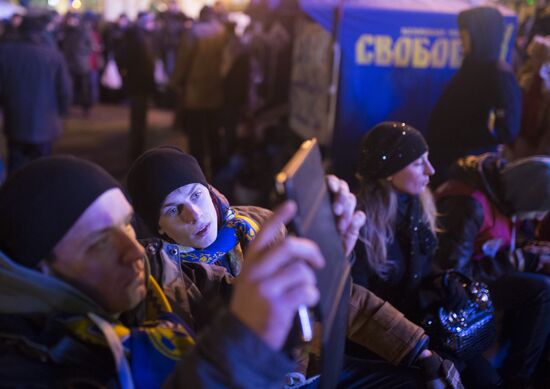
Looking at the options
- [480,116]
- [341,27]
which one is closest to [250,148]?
[341,27]

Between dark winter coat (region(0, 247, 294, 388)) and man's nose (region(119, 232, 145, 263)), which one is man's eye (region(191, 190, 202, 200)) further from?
dark winter coat (region(0, 247, 294, 388))

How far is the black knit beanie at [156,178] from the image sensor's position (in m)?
2.30

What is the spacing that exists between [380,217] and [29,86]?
4.55m

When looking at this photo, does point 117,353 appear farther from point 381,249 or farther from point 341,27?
point 341,27

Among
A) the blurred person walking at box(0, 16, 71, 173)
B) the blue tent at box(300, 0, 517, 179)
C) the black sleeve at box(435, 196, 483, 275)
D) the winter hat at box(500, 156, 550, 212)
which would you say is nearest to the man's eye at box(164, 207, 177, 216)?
the black sleeve at box(435, 196, 483, 275)

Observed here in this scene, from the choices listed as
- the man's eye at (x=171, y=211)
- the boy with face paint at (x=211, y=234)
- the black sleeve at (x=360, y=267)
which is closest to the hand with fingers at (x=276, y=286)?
the boy with face paint at (x=211, y=234)

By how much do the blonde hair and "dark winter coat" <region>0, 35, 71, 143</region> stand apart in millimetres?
4294

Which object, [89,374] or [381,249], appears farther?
[381,249]

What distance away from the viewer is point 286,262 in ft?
3.95

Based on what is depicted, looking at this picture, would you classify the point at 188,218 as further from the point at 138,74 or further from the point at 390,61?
the point at 138,74

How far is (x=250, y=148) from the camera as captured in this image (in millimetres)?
7906

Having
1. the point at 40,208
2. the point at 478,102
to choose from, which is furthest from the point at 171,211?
the point at 478,102

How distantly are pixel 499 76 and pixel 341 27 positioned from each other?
1.88 meters

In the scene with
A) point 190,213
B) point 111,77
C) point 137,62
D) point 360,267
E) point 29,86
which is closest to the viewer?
point 190,213
